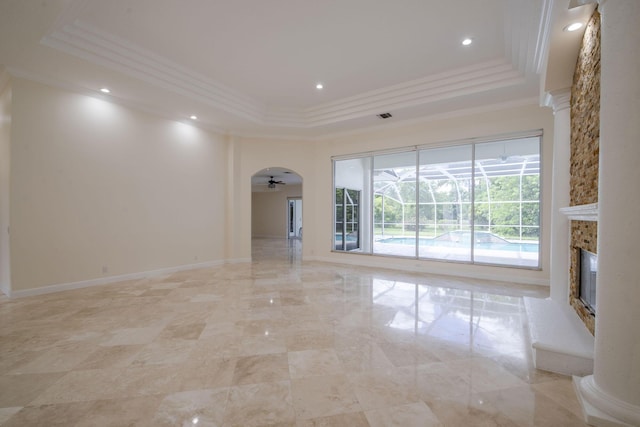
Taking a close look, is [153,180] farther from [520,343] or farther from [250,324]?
[520,343]

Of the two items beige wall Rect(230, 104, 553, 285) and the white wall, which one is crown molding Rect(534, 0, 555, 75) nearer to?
beige wall Rect(230, 104, 553, 285)

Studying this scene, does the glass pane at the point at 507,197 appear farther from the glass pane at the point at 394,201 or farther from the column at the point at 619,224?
the column at the point at 619,224

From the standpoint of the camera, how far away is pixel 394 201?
32.0 ft

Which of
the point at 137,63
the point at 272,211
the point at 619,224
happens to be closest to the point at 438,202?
the point at 619,224

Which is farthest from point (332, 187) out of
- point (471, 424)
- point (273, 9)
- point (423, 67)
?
point (471, 424)

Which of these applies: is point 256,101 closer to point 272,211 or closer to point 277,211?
point 277,211

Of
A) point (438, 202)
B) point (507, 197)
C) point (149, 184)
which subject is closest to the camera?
point (149, 184)

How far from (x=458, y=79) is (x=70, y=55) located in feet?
19.7

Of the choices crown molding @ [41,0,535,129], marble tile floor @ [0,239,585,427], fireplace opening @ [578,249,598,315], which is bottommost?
marble tile floor @ [0,239,585,427]

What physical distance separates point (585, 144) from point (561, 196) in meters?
0.98

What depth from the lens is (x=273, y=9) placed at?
3.65 m

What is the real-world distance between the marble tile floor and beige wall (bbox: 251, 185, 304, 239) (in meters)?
10.8

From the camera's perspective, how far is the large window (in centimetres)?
755

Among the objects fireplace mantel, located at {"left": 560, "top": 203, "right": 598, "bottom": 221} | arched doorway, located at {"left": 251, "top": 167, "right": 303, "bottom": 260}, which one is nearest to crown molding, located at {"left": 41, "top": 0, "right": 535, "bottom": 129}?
fireplace mantel, located at {"left": 560, "top": 203, "right": 598, "bottom": 221}
